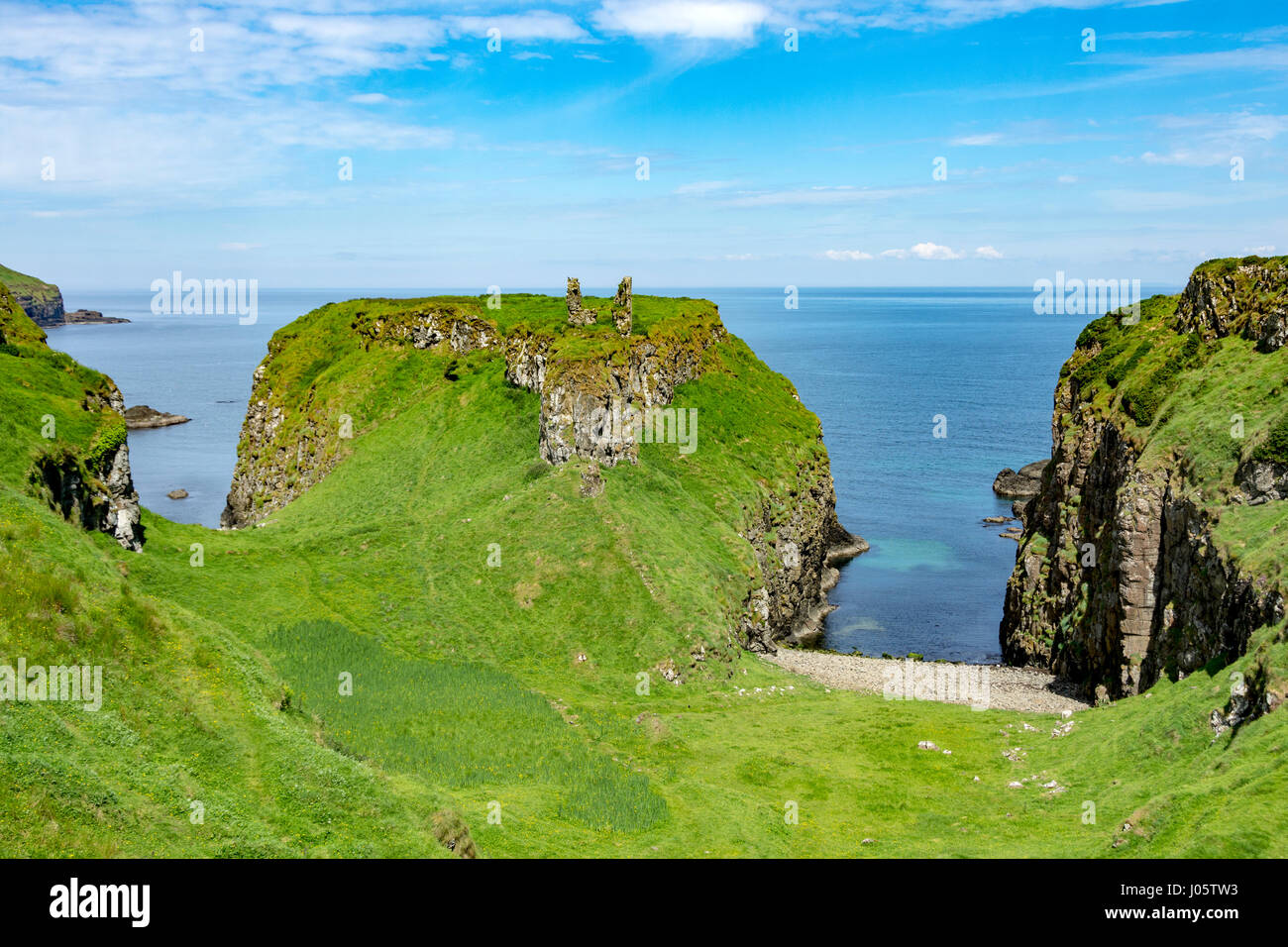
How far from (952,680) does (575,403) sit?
128 feet

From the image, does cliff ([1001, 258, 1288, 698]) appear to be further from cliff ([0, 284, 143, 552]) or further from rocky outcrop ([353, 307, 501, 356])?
rocky outcrop ([353, 307, 501, 356])

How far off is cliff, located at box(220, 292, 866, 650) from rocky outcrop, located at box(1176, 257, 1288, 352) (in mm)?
40105

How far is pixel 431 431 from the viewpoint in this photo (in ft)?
327

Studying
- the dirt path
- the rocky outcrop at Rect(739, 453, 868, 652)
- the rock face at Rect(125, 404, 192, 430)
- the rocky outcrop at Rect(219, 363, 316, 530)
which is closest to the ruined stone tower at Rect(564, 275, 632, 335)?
the rocky outcrop at Rect(739, 453, 868, 652)

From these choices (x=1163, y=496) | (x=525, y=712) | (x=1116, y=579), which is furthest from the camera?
(x=1116, y=579)

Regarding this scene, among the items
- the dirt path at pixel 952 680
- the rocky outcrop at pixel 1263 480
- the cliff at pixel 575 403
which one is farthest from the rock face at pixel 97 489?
the rocky outcrop at pixel 1263 480

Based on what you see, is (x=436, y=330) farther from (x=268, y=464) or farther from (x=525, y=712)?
(x=525, y=712)

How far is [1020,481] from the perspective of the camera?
143250 mm

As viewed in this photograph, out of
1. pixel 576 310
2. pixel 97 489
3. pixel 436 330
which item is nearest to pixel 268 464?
pixel 436 330

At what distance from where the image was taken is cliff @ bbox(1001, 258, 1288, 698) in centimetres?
4997
